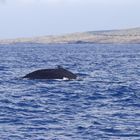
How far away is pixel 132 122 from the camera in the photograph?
29219 mm

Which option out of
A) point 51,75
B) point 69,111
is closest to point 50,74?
point 51,75

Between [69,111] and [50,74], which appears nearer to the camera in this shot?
[69,111]

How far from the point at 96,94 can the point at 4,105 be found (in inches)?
324

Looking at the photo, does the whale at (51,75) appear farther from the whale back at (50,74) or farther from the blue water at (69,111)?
the blue water at (69,111)

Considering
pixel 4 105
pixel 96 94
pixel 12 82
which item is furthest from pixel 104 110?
pixel 12 82

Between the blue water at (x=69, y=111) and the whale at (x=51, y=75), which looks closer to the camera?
the blue water at (x=69, y=111)

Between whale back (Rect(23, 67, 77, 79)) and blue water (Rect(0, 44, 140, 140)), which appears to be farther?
whale back (Rect(23, 67, 77, 79))

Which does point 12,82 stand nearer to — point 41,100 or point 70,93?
point 70,93

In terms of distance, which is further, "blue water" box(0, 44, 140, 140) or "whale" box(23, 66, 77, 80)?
"whale" box(23, 66, 77, 80)

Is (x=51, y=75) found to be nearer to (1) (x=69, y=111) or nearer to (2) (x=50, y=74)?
(2) (x=50, y=74)

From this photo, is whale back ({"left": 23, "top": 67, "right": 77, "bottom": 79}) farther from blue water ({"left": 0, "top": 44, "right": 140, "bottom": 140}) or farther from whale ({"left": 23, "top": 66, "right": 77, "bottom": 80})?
blue water ({"left": 0, "top": 44, "right": 140, "bottom": 140})

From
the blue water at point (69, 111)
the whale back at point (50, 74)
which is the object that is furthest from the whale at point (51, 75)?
the blue water at point (69, 111)

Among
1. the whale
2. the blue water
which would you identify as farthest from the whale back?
the blue water

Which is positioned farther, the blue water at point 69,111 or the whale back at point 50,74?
the whale back at point 50,74
